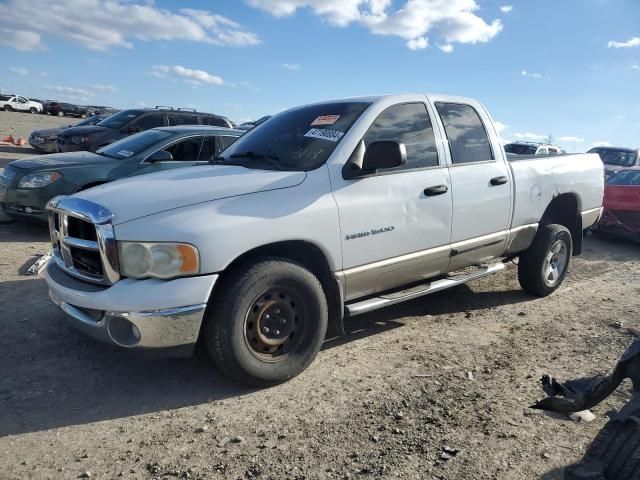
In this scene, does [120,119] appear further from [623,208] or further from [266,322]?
[623,208]

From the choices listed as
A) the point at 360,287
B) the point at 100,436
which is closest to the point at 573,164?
the point at 360,287

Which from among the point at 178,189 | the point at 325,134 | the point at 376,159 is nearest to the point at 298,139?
the point at 325,134

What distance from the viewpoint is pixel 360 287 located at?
3.76 m

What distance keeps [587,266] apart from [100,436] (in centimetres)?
682

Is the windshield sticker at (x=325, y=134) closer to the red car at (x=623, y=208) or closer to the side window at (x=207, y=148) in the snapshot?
the side window at (x=207, y=148)

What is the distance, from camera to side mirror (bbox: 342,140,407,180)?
11.7ft

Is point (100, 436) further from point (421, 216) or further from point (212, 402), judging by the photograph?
point (421, 216)

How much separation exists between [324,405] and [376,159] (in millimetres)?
1704

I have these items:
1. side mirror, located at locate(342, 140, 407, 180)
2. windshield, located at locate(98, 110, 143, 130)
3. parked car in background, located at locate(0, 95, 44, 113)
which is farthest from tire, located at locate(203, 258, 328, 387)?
parked car in background, located at locate(0, 95, 44, 113)

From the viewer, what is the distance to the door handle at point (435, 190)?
4047 mm

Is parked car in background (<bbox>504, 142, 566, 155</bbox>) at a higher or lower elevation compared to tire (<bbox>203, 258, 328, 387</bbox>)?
higher

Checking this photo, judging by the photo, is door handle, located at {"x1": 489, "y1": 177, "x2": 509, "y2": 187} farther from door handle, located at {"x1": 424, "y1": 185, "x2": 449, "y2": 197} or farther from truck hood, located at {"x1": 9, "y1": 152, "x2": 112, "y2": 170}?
truck hood, located at {"x1": 9, "y1": 152, "x2": 112, "y2": 170}

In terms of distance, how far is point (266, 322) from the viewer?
3.32m

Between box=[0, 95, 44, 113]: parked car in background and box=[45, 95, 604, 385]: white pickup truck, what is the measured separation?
52.4m
